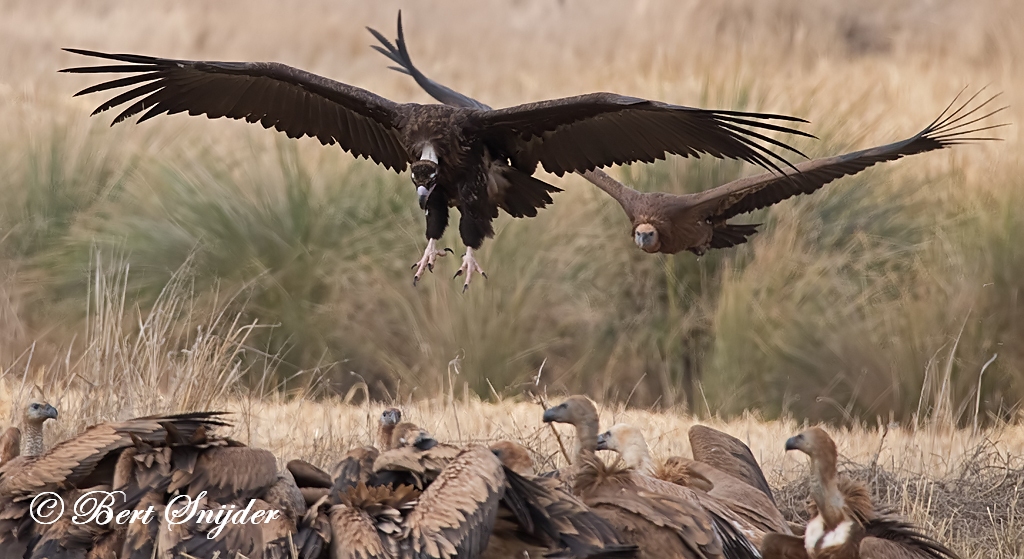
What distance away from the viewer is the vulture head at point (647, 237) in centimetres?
736

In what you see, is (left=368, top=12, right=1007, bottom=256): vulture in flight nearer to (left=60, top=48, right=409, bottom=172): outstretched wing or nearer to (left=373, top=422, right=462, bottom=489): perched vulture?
(left=60, top=48, right=409, bottom=172): outstretched wing

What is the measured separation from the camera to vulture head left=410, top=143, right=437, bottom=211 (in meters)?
6.35

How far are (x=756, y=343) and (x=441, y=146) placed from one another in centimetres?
482

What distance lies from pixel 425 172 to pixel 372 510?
9.30 ft

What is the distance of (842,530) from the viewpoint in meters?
4.16

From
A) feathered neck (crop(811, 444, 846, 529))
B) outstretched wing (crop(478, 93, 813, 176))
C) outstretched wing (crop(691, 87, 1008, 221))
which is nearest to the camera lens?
feathered neck (crop(811, 444, 846, 529))

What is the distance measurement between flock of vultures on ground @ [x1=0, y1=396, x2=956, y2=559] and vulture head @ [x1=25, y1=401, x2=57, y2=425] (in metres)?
1.41

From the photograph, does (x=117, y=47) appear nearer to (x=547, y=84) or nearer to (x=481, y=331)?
(x=547, y=84)

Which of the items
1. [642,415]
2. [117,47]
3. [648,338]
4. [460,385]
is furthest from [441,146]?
[117,47]

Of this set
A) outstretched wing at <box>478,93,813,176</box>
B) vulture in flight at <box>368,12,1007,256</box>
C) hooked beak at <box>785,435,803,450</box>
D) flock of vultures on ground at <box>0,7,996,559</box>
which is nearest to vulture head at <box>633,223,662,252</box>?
vulture in flight at <box>368,12,1007,256</box>

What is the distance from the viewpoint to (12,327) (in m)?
10.8

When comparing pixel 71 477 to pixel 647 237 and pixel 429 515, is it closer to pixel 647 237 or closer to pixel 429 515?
pixel 429 515

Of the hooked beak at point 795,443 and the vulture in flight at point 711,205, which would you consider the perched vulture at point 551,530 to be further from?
the vulture in flight at point 711,205

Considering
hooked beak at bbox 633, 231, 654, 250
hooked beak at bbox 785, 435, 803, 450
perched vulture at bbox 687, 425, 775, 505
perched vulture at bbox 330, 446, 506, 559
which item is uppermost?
hooked beak at bbox 633, 231, 654, 250
